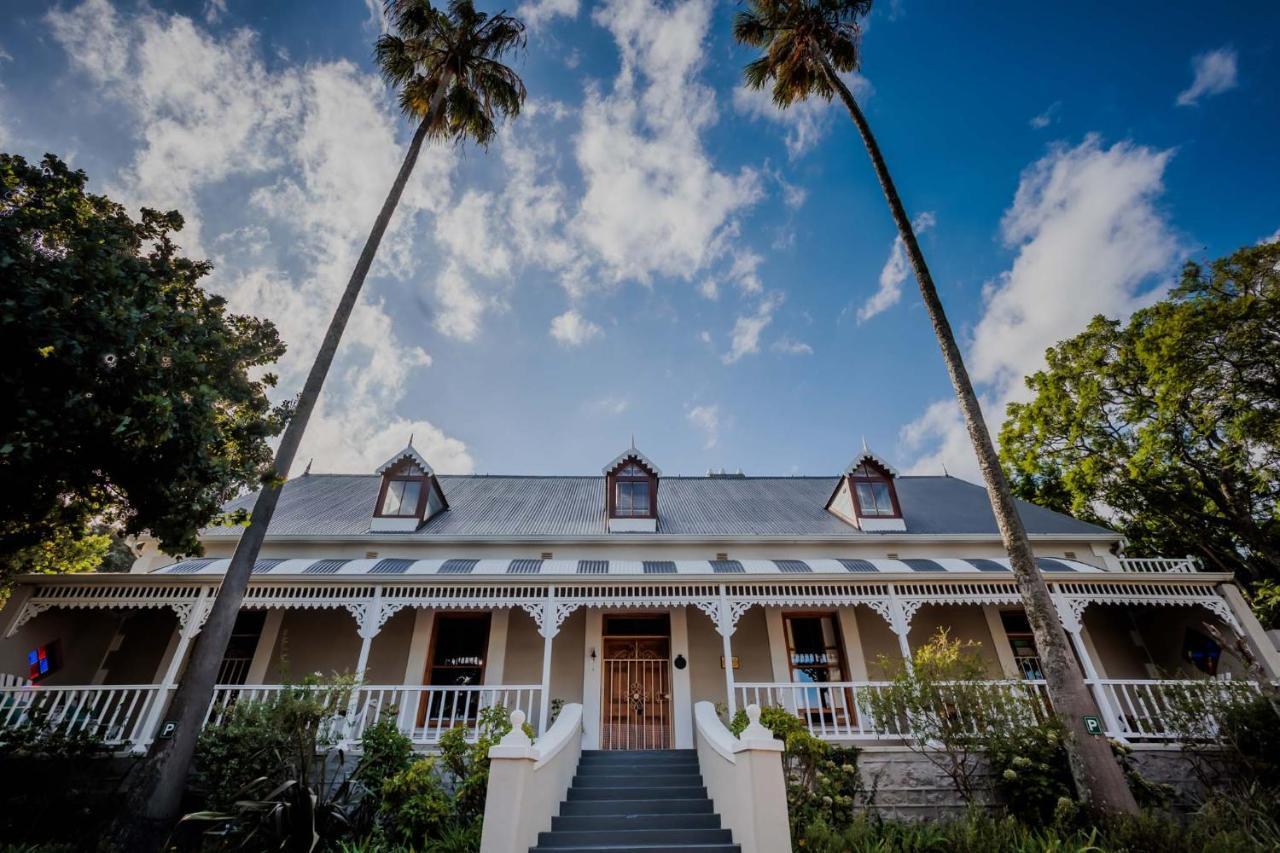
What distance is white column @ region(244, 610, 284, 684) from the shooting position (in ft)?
34.0

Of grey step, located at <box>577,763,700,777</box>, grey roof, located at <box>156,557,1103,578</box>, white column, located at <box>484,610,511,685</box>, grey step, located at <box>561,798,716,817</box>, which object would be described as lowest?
grey step, located at <box>561,798,716,817</box>

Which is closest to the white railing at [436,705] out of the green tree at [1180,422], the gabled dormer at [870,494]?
the gabled dormer at [870,494]

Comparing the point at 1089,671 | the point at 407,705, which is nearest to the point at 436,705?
the point at 407,705

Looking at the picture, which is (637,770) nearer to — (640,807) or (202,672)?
(640,807)

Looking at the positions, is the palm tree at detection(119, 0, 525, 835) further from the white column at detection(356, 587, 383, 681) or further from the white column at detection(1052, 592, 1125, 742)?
the white column at detection(1052, 592, 1125, 742)

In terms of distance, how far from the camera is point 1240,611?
9633mm

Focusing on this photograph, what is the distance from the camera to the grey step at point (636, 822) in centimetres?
661

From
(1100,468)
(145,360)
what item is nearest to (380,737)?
(145,360)

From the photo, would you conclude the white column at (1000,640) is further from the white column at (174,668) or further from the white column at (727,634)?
the white column at (174,668)

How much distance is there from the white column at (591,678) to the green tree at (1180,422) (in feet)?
50.4

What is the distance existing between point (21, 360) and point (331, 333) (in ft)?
11.2

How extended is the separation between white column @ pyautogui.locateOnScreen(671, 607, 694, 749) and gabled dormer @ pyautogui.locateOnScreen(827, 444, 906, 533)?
5.25 m

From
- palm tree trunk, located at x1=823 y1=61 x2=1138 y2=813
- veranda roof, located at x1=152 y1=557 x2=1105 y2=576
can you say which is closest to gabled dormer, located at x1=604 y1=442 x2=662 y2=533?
veranda roof, located at x1=152 y1=557 x2=1105 y2=576

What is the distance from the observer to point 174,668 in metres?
8.57
